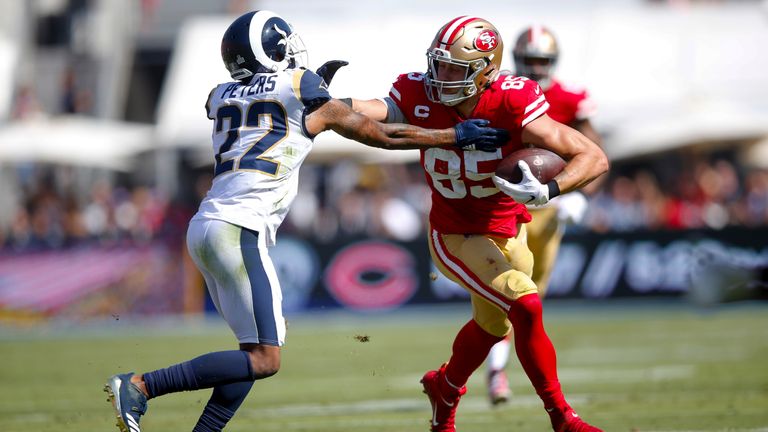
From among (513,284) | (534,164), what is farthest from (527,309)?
(534,164)

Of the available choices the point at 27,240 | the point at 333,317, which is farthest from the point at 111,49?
the point at 333,317

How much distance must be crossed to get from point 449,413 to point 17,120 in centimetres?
1630

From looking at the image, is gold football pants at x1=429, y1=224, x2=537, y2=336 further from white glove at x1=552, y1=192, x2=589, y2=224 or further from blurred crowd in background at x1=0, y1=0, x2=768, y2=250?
blurred crowd in background at x1=0, y1=0, x2=768, y2=250

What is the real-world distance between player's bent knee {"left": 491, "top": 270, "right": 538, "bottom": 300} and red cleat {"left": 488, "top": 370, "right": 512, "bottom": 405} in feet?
5.73

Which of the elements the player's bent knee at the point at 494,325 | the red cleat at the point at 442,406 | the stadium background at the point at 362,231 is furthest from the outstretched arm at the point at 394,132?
the stadium background at the point at 362,231

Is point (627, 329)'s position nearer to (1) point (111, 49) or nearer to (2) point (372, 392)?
(2) point (372, 392)

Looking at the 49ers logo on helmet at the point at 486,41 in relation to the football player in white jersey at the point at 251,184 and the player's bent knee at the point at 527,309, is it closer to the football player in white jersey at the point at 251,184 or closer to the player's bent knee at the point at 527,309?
the football player in white jersey at the point at 251,184

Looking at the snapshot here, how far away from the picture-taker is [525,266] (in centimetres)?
611

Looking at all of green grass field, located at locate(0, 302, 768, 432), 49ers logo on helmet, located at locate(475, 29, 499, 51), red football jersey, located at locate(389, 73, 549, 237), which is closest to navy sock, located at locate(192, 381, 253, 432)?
green grass field, located at locate(0, 302, 768, 432)

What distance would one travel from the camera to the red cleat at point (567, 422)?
537 cm

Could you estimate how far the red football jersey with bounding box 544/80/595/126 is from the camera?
7685 millimetres

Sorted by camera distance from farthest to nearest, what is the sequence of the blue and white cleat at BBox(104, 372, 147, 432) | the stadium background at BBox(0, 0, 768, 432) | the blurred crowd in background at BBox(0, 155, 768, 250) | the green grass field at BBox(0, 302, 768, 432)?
the blurred crowd in background at BBox(0, 155, 768, 250)
the stadium background at BBox(0, 0, 768, 432)
the green grass field at BBox(0, 302, 768, 432)
the blue and white cleat at BBox(104, 372, 147, 432)

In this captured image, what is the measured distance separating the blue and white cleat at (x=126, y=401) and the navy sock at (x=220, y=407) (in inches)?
10.7

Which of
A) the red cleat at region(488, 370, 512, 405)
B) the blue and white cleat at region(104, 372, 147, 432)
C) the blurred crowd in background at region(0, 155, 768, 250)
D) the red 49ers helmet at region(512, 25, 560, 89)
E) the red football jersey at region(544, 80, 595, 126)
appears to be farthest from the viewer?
the blurred crowd in background at region(0, 155, 768, 250)
